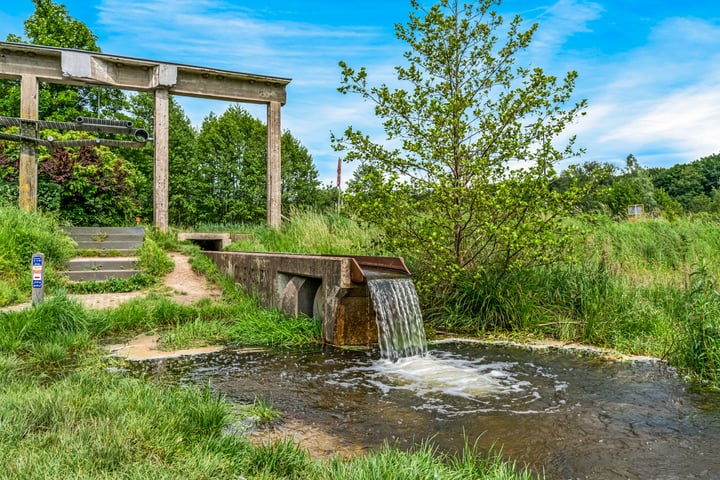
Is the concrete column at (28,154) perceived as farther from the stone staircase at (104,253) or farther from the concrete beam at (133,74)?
the stone staircase at (104,253)

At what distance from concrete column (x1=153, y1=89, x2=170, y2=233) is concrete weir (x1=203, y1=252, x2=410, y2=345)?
408 cm

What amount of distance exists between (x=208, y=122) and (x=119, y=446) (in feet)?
117

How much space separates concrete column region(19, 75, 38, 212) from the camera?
1050 centimetres

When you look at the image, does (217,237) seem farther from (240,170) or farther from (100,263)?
(240,170)

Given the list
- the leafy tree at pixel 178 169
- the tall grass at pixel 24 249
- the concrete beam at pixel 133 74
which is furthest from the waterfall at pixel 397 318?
the leafy tree at pixel 178 169

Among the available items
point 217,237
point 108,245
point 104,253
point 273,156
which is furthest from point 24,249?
point 273,156

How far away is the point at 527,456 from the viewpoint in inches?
114

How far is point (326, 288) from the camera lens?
6.06 metres

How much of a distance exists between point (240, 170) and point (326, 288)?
88.1 feet

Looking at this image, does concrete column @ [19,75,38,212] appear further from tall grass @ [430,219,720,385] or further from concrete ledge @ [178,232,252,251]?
tall grass @ [430,219,720,385]

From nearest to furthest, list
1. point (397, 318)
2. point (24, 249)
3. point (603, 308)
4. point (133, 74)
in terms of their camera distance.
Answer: point (397, 318), point (603, 308), point (24, 249), point (133, 74)

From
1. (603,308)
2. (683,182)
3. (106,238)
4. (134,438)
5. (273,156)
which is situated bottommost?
(134,438)

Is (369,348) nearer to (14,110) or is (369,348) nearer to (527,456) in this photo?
(527,456)

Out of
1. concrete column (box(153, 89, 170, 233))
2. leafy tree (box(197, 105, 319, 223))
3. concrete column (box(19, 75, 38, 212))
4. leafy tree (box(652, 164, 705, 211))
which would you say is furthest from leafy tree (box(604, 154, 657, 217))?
concrete column (box(19, 75, 38, 212))
